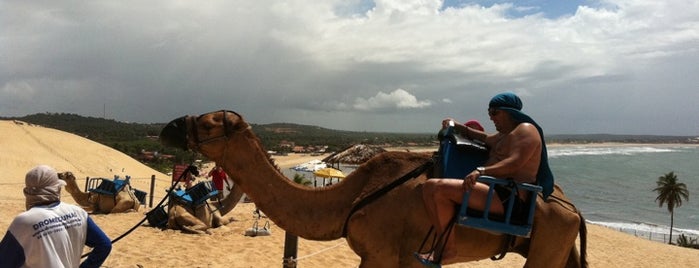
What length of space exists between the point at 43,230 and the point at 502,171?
320 centimetres

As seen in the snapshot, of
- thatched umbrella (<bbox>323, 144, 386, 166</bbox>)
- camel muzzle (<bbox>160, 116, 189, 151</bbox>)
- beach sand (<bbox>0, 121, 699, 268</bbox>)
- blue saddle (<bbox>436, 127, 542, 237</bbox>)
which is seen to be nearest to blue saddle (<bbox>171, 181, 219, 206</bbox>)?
beach sand (<bbox>0, 121, 699, 268</bbox>)

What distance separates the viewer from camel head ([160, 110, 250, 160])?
14.4ft

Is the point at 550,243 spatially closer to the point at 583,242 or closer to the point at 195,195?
the point at 583,242

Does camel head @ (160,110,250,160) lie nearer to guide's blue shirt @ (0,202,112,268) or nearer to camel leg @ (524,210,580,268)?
guide's blue shirt @ (0,202,112,268)

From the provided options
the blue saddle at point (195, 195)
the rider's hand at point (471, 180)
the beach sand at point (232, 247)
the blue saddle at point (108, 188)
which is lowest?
the beach sand at point (232, 247)

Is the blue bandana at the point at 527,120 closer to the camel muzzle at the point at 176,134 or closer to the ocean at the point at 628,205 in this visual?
the camel muzzle at the point at 176,134

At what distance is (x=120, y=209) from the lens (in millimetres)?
15125

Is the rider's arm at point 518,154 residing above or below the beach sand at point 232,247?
above

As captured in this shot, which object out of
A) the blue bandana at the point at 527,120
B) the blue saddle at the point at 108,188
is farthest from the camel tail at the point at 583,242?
the blue saddle at the point at 108,188

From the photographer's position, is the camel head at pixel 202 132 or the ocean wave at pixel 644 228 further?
the ocean wave at pixel 644 228

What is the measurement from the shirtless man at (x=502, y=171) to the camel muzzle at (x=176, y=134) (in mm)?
2203

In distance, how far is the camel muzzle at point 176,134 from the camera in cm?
438

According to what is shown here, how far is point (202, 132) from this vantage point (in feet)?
14.4

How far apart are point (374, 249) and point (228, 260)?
616 centimetres
